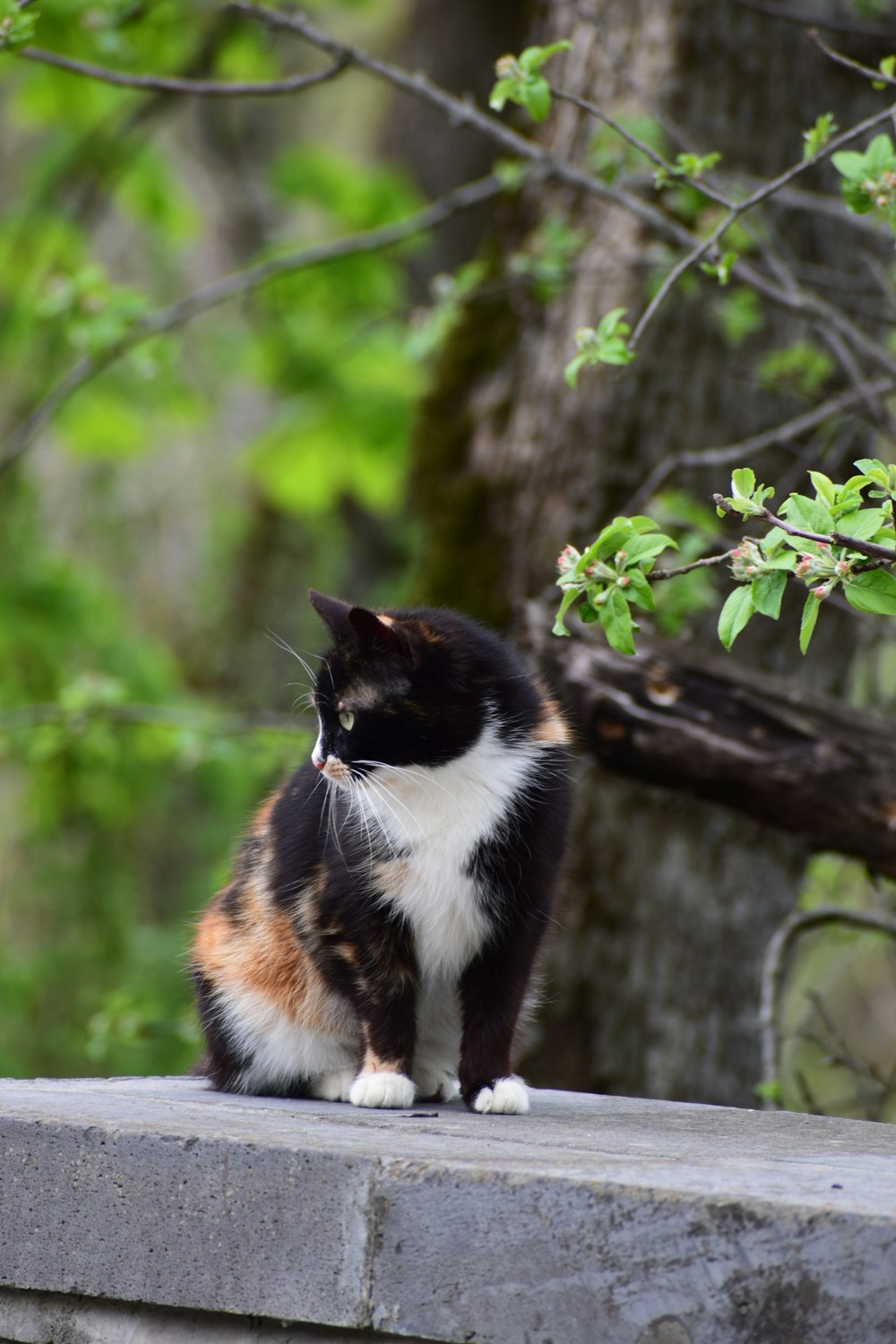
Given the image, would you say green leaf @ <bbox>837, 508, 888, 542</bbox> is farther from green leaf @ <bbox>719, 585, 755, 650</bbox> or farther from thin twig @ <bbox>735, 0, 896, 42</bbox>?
thin twig @ <bbox>735, 0, 896, 42</bbox>

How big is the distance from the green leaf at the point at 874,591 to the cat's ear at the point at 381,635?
42.9 inches

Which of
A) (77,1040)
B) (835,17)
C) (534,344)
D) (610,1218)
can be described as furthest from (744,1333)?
(77,1040)

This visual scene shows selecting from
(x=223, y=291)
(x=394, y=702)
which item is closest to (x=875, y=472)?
(x=394, y=702)

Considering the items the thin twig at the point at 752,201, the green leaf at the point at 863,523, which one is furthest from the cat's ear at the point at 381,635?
the green leaf at the point at 863,523

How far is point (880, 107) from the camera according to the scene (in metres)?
5.04

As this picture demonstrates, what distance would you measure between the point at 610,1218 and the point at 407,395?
7195 millimetres

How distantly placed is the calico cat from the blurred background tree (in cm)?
27

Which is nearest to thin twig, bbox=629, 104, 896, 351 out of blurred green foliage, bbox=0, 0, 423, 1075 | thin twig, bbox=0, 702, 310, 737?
blurred green foliage, bbox=0, 0, 423, 1075

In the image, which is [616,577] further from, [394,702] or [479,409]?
[479,409]

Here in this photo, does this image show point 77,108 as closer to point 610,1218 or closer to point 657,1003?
point 657,1003

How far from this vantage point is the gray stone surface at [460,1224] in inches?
67.6

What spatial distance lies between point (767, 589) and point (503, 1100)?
134 centimetres

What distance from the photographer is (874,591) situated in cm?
186

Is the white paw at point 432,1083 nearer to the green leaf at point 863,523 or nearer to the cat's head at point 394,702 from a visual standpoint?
the cat's head at point 394,702
